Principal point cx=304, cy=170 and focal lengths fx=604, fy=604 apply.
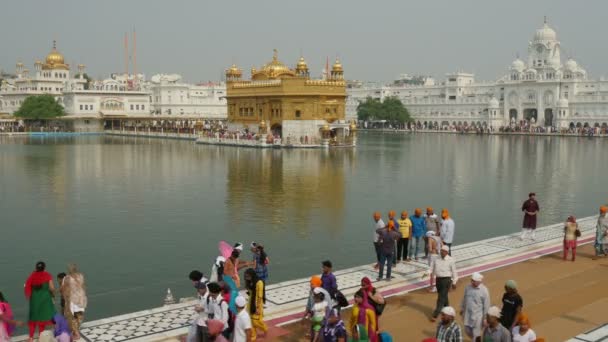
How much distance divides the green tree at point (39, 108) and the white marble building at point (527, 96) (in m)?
55.8

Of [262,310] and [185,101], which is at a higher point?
[185,101]

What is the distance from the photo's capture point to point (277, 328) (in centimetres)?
816

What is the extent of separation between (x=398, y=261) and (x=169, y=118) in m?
73.1

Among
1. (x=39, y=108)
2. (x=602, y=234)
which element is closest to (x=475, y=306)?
(x=602, y=234)

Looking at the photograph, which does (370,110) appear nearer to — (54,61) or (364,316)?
(54,61)

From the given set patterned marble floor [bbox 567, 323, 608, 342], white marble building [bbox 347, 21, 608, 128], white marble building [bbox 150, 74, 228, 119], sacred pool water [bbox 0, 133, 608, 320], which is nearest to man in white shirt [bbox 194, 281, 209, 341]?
sacred pool water [bbox 0, 133, 608, 320]

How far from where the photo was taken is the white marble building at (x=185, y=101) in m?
91.4

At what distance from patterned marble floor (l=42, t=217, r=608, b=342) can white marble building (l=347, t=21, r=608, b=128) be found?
72217 millimetres

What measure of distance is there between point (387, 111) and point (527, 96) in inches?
809

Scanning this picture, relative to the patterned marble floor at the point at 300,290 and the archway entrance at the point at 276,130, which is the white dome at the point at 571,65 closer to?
the archway entrance at the point at 276,130

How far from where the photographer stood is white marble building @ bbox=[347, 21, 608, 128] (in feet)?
265

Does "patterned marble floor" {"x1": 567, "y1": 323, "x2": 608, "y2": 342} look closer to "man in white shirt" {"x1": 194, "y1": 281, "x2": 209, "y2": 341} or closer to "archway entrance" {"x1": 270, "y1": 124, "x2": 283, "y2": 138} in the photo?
"man in white shirt" {"x1": 194, "y1": 281, "x2": 209, "y2": 341}

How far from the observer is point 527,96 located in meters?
87.9

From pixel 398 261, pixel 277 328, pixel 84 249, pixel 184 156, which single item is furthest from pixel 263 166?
pixel 277 328
